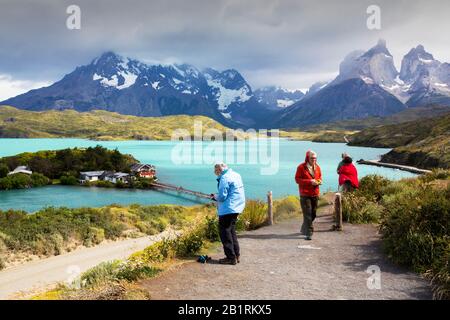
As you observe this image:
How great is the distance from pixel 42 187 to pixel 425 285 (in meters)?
114

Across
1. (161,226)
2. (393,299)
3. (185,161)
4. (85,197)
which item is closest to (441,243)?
(393,299)

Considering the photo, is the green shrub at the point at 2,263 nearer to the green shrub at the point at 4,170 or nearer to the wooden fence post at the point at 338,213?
the wooden fence post at the point at 338,213

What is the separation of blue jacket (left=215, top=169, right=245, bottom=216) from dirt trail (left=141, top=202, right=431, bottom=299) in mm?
1625

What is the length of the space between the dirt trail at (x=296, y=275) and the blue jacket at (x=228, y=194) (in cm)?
162

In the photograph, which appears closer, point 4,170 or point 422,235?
point 422,235

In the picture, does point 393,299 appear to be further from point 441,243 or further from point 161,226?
point 161,226

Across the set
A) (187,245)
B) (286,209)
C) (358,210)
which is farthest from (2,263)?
(358,210)

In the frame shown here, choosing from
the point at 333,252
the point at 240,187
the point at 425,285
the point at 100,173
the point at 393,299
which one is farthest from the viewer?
the point at 100,173

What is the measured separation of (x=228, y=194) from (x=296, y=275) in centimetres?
274

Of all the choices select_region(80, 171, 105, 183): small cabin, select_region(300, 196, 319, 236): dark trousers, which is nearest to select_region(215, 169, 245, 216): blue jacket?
select_region(300, 196, 319, 236): dark trousers

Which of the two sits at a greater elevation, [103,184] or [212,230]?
[212,230]

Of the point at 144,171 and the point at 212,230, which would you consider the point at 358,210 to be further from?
the point at 144,171

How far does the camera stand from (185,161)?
172625mm

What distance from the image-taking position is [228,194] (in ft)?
36.4
